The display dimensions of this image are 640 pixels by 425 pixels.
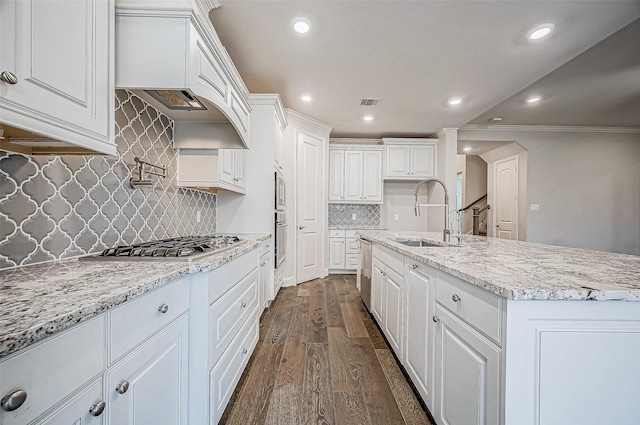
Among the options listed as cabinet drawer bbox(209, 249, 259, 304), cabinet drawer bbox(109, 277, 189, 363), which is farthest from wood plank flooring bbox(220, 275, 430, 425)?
cabinet drawer bbox(109, 277, 189, 363)

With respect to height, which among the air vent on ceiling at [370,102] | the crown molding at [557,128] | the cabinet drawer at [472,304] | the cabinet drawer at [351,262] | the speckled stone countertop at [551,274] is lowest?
the cabinet drawer at [351,262]

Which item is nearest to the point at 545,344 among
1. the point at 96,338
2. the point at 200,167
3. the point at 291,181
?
the point at 96,338

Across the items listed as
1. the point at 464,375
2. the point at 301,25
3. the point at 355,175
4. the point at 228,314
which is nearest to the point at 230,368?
the point at 228,314

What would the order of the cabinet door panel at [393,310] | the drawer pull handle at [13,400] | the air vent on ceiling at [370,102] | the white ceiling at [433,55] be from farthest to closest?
1. the air vent on ceiling at [370,102]
2. the white ceiling at [433,55]
3. the cabinet door panel at [393,310]
4. the drawer pull handle at [13,400]

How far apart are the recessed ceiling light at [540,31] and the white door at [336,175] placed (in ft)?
10.4

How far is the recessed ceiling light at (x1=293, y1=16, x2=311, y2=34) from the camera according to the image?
2.17 metres

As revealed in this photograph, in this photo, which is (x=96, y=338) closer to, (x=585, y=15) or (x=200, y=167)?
(x=200, y=167)

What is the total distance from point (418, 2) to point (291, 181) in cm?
259

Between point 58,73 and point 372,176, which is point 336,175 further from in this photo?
point 58,73

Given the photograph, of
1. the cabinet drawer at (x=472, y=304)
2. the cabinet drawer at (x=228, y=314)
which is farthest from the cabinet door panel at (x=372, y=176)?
the cabinet drawer at (x=472, y=304)

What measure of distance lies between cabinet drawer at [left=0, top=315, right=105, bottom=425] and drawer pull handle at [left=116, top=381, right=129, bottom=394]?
0.32 feet

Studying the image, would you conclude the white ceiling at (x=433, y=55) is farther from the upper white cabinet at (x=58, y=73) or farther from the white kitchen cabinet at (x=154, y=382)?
the white kitchen cabinet at (x=154, y=382)

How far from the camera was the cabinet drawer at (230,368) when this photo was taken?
128 cm

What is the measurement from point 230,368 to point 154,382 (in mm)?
678
